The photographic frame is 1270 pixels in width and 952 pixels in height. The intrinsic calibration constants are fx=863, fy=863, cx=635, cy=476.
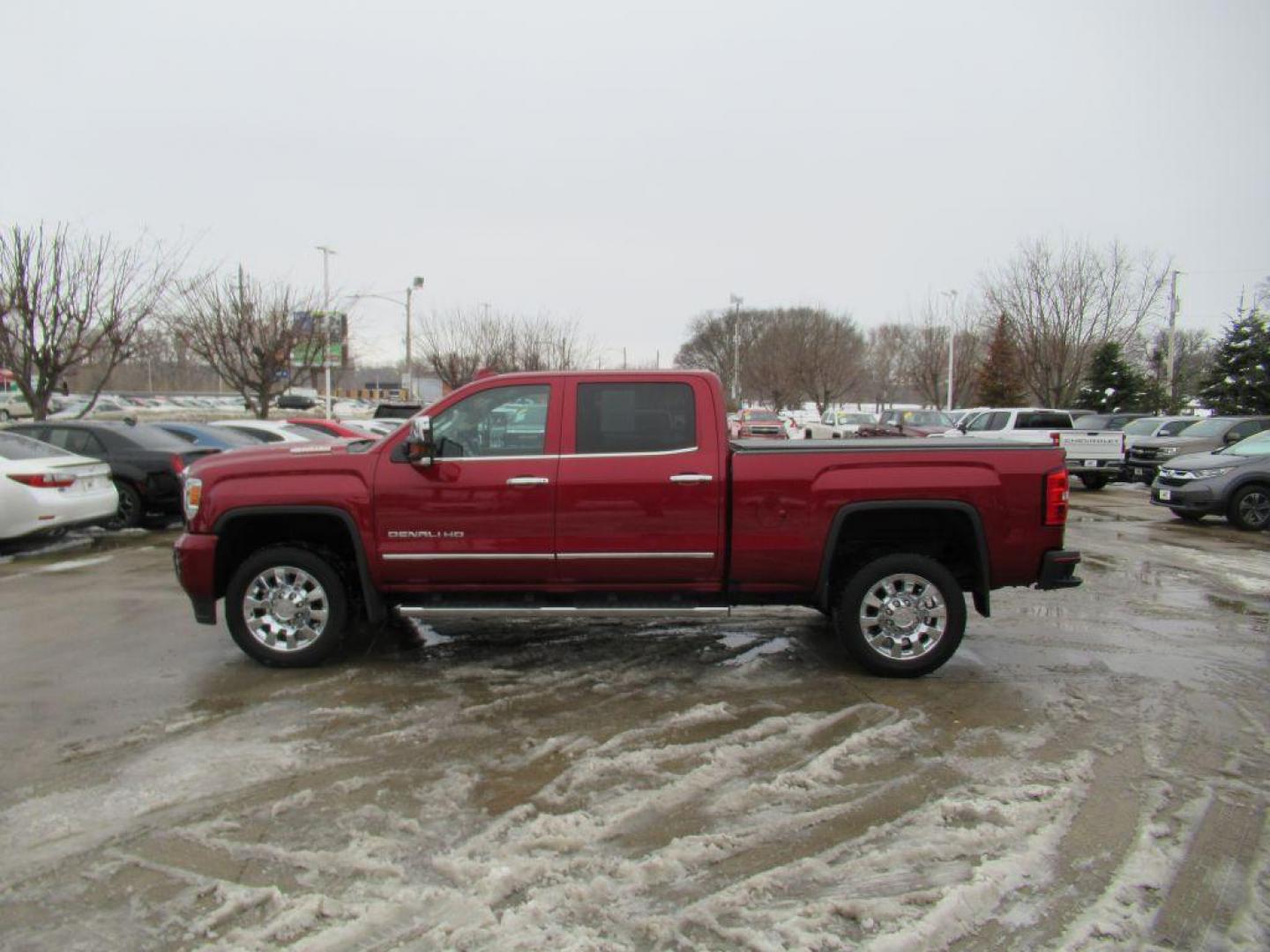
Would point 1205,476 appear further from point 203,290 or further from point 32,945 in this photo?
point 203,290

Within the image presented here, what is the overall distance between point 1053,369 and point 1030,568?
2941 cm

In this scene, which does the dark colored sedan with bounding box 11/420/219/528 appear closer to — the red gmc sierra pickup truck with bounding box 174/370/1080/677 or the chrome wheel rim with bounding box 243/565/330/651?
the chrome wheel rim with bounding box 243/565/330/651

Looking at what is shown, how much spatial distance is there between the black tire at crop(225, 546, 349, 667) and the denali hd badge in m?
0.55

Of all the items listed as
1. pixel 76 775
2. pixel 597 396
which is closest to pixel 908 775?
pixel 597 396

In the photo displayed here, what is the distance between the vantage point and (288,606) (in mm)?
5543

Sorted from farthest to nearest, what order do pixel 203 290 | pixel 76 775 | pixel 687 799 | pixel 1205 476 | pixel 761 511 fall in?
pixel 203 290 < pixel 1205 476 < pixel 761 511 < pixel 76 775 < pixel 687 799

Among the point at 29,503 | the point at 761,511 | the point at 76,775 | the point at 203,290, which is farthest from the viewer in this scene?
the point at 203,290

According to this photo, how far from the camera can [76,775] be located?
4.03m

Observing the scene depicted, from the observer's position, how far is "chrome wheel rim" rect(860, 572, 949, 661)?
5.35 meters

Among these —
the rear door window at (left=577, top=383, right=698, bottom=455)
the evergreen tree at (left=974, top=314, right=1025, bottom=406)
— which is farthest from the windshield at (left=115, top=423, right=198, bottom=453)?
the evergreen tree at (left=974, top=314, right=1025, bottom=406)

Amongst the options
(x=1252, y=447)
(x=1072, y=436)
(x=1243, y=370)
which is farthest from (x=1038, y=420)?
(x=1243, y=370)

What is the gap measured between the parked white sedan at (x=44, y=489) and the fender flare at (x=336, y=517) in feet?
19.1

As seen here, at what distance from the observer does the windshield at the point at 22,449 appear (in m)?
9.85

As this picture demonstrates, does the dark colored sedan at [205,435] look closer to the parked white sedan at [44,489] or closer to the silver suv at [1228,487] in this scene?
the parked white sedan at [44,489]
